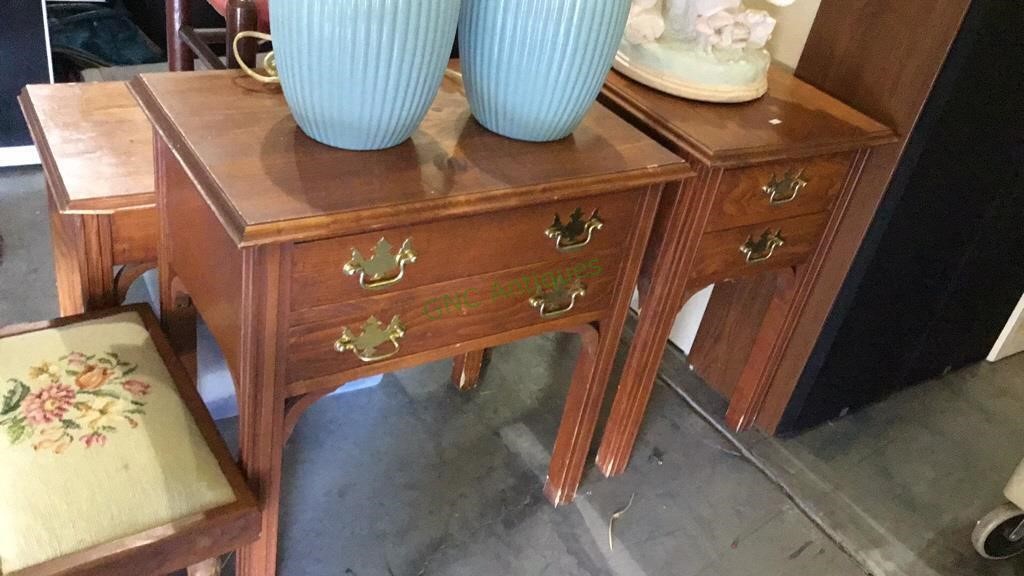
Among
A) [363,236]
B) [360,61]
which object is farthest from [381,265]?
[360,61]

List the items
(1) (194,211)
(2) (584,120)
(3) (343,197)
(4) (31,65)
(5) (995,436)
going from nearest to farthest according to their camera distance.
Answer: (3) (343,197), (1) (194,211), (2) (584,120), (5) (995,436), (4) (31,65)

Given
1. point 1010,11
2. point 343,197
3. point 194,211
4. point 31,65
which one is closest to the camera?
point 343,197

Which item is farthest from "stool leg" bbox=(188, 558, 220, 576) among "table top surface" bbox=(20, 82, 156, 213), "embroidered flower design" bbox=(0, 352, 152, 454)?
"table top surface" bbox=(20, 82, 156, 213)

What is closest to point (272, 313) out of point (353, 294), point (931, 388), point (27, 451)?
point (353, 294)

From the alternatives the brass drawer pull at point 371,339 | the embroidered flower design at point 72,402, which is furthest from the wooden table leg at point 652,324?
the embroidered flower design at point 72,402

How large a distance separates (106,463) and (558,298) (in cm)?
59

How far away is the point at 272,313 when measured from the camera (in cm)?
91

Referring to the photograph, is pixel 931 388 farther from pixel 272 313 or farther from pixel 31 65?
pixel 31 65

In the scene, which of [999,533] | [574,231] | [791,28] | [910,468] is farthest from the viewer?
[910,468]

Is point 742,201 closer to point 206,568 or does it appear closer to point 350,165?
point 350,165

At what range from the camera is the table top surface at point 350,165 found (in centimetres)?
86

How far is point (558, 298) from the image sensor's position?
1162mm

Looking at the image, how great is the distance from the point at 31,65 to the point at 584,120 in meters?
1.52

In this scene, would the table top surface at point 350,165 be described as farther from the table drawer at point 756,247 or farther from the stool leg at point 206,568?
the stool leg at point 206,568
